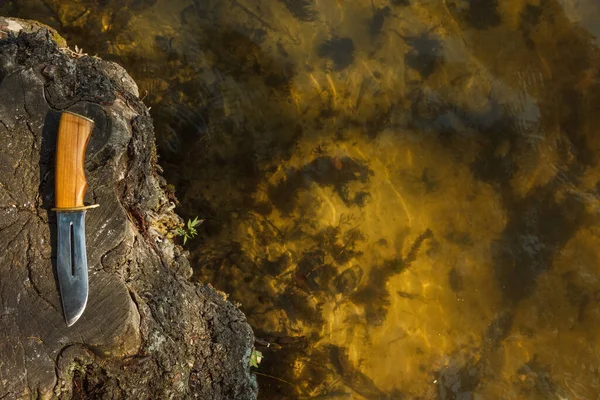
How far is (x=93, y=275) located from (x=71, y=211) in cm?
41

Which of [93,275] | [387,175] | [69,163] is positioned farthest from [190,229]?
[387,175]

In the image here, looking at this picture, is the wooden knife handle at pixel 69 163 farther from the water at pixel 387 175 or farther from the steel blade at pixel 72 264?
the water at pixel 387 175

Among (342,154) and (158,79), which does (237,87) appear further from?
(342,154)

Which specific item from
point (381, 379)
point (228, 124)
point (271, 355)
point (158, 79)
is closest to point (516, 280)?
point (381, 379)

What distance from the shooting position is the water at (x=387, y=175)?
465 centimetres

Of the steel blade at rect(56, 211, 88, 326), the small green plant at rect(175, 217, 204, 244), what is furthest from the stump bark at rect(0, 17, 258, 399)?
the small green plant at rect(175, 217, 204, 244)

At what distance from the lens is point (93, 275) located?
9.23ft

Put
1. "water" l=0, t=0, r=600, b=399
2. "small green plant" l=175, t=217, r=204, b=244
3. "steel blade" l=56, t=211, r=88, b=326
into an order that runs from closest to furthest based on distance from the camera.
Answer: "steel blade" l=56, t=211, r=88, b=326 < "small green plant" l=175, t=217, r=204, b=244 < "water" l=0, t=0, r=600, b=399

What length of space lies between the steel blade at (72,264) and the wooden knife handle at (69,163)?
9 centimetres

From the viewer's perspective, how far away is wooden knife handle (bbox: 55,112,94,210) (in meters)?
2.74

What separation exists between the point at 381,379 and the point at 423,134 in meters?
2.62

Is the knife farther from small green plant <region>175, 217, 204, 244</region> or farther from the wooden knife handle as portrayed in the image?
small green plant <region>175, 217, 204, 244</region>

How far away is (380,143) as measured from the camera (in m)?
4.93

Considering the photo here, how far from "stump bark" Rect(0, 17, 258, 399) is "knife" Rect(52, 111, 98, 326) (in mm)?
83
